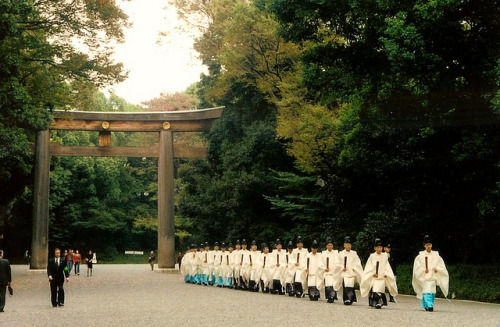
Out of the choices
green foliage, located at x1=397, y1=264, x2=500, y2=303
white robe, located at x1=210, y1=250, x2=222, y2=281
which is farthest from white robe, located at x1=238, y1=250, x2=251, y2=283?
green foliage, located at x1=397, y1=264, x2=500, y2=303

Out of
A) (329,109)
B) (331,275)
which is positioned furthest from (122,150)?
(331,275)

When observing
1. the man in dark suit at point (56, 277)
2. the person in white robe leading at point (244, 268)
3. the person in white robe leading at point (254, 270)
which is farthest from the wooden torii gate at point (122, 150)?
the man in dark suit at point (56, 277)

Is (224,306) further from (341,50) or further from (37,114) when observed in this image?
(37,114)

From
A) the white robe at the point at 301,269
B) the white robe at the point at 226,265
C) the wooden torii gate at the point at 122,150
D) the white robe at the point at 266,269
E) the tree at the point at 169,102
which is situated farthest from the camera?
the tree at the point at 169,102

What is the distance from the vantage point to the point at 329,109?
30.6 metres

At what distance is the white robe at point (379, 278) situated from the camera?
15523 millimetres

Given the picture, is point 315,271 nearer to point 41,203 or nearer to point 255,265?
point 255,265

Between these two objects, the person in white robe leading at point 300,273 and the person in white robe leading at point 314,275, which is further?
the person in white robe leading at point 300,273

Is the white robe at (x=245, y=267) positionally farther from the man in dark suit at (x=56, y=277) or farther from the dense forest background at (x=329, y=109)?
the man in dark suit at (x=56, y=277)

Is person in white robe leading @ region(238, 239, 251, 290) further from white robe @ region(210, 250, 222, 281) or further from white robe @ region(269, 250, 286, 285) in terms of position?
white robe @ region(269, 250, 286, 285)

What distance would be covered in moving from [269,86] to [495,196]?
18.6 metres

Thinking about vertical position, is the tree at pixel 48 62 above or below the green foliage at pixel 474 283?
above

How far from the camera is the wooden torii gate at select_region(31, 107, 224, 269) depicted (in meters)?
35.1

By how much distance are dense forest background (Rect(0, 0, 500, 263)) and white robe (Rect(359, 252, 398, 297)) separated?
2.81 meters
